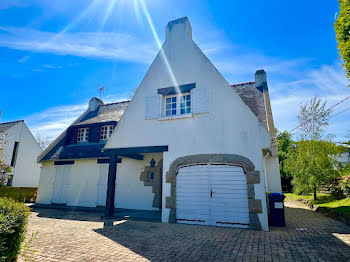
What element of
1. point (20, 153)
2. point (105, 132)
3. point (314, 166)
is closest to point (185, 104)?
point (105, 132)

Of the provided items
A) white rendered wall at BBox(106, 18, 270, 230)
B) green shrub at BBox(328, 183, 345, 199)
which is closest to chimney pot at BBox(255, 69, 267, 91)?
white rendered wall at BBox(106, 18, 270, 230)

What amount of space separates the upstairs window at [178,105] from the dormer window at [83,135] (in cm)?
760

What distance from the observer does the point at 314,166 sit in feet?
40.9

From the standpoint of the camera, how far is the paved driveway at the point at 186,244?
13.9 feet

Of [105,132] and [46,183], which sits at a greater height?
[105,132]

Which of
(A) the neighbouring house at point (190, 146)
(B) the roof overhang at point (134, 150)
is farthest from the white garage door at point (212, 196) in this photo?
(B) the roof overhang at point (134, 150)

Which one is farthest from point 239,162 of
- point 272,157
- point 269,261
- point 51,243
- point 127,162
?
point 127,162

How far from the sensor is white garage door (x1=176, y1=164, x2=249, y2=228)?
704cm

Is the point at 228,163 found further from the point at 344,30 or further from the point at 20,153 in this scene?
the point at 20,153

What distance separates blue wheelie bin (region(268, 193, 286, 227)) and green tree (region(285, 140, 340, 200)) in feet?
21.5

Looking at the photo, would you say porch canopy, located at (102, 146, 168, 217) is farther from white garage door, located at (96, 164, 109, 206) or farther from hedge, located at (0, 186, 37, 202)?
hedge, located at (0, 186, 37, 202)

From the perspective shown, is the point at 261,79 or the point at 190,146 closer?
the point at 190,146

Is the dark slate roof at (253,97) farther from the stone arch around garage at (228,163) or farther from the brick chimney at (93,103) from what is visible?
the brick chimney at (93,103)

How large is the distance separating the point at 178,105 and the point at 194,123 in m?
1.17
